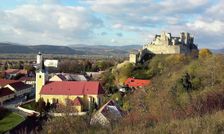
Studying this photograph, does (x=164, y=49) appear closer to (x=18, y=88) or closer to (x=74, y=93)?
(x=18, y=88)

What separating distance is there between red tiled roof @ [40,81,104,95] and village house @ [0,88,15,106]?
22.9ft

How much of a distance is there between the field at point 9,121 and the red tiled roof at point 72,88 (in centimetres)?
554

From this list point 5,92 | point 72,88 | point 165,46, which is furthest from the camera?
point 165,46

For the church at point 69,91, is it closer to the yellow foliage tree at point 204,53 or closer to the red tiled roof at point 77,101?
the red tiled roof at point 77,101

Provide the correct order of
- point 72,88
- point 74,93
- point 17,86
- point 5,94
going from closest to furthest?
1. point 74,93
2. point 72,88
3. point 5,94
4. point 17,86

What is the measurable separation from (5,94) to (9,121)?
14.2m

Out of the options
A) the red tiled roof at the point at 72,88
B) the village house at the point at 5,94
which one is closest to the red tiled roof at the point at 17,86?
the village house at the point at 5,94

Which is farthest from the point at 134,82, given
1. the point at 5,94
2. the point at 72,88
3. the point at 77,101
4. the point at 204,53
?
the point at 5,94

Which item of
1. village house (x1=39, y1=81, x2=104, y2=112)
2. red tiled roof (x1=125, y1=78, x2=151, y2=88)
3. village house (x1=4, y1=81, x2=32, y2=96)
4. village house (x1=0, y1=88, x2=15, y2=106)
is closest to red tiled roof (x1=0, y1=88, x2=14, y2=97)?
village house (x1=0, y1=88, x2=15, y2=106)

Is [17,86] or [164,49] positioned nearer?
[17,86]

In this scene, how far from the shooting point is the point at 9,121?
110ft

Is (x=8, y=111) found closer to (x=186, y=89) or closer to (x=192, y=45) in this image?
(x=186, y=89)

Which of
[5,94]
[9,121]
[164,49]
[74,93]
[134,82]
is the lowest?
[9,121]

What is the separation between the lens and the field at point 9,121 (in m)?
30.4
